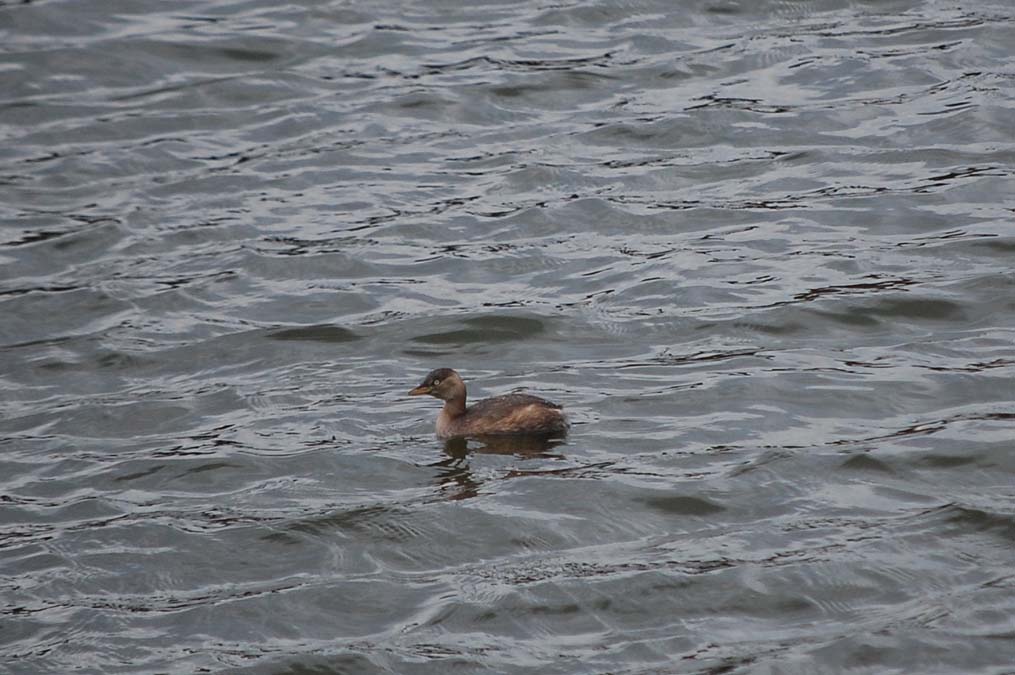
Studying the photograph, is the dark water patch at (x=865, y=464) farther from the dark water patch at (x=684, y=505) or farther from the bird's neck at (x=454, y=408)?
the bird's neck at (x=454, y=408)

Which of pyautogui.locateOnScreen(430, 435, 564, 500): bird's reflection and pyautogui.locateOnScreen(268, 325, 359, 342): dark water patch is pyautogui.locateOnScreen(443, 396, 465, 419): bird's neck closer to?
pyautogui.locateOnScreen(430, 435, 564, 500): bird's reflection

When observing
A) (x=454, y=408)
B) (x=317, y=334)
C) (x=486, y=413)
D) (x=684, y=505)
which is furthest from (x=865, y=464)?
(x=317, y=334)

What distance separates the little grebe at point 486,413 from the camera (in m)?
9.56

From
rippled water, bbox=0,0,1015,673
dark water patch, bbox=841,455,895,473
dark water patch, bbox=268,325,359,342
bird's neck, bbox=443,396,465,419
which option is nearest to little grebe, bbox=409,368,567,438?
bird's neck, bbox=443,396,465,419

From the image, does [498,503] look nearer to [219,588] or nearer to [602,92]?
[219,588]

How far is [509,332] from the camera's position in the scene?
11367 millimetres

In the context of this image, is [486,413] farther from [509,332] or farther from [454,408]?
[509,332]

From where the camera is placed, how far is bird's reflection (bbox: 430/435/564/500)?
9.22 metres

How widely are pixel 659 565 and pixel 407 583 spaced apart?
47.2 inches

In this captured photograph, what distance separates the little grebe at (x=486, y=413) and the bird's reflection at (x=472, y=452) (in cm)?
5

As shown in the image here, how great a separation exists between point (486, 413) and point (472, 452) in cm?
25

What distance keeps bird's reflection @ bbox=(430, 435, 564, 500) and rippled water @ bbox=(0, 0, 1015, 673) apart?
4cm

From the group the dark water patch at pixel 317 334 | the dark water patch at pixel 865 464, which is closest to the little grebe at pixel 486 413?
the dark water patch at pixel 317 334

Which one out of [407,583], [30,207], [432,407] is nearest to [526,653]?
[407,583]
